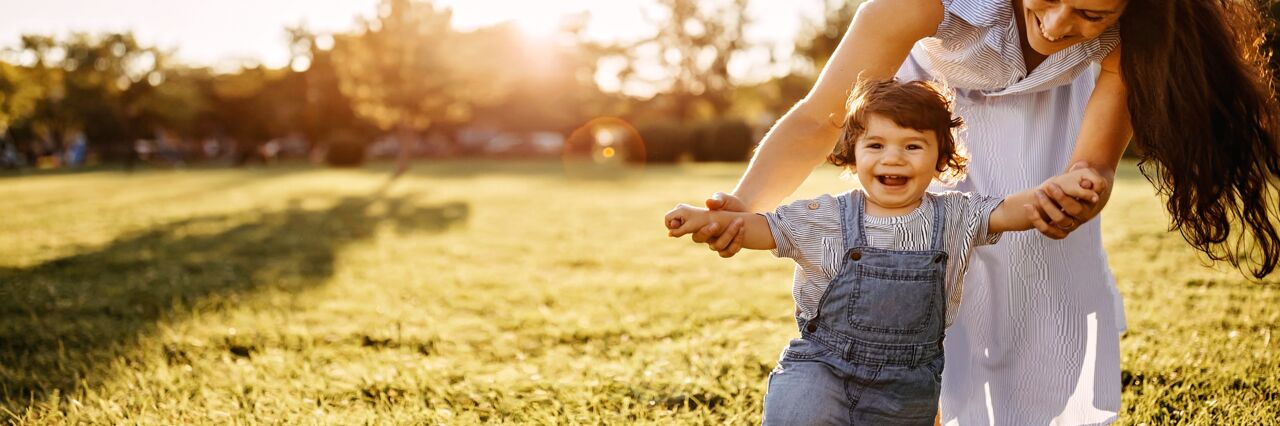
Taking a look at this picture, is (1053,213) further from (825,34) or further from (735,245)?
(825,34)

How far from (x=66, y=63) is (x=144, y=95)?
3.93 meters

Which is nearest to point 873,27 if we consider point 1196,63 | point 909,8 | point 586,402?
point 909,8

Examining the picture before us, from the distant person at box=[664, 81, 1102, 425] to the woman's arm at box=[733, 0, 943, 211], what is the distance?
20 cm

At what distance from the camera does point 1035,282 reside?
246 centimetres

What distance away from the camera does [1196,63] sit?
1.87m

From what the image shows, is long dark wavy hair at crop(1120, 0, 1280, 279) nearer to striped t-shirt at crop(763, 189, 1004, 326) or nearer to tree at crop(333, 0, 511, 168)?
striped t-shirt at crop(763, 189, 1004, 326)

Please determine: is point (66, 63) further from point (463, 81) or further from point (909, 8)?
point (909, 8)

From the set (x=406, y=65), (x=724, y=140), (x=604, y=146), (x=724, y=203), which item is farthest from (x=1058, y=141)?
(x=604, y=146)

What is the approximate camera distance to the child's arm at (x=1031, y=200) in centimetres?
183

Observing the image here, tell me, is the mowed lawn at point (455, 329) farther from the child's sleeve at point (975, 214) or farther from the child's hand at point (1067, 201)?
the child's hand at point (1067, 201)

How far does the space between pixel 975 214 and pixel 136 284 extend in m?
5.98

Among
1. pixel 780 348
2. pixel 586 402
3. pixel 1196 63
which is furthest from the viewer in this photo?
pixel 780 348

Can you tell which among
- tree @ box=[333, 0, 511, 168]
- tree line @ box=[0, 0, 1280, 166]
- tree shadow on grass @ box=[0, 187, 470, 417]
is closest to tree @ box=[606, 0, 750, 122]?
tree line @ box=[0, 0, 1280, 166]

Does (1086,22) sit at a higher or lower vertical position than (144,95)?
lower
